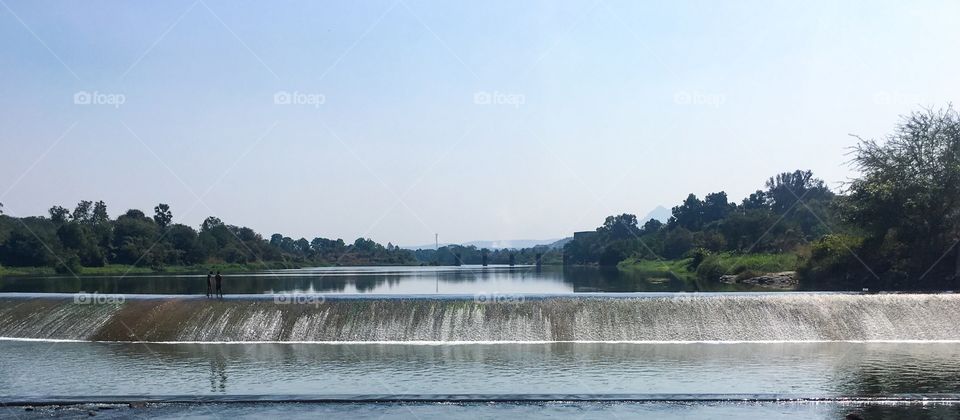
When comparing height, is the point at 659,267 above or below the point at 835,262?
above

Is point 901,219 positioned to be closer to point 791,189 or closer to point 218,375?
point 218,375

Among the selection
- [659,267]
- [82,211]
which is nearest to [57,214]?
[82,211]

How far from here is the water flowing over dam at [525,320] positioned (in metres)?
30.6

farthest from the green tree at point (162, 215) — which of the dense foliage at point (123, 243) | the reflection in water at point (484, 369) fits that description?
the reflection in water at point (484, 369)

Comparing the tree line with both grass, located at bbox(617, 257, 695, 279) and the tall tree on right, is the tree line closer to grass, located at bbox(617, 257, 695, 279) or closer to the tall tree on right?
the tall tree on right

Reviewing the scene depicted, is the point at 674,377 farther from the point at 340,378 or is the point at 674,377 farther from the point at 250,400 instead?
the point at 250,400

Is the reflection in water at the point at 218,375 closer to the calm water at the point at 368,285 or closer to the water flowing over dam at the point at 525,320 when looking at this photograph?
the water flowing over dam at the point at 525,320

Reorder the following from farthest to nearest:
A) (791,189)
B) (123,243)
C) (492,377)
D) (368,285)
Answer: (791,189) → (123,243) → (368,285) → (492,377)

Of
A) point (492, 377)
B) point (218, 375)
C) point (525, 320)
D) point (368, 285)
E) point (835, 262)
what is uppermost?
point (835, 262)

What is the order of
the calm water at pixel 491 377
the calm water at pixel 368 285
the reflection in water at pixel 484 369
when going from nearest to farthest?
the calm water at pixel 491 377
the reflection in water at pixel 484 369
the calm water at pixel 368 285

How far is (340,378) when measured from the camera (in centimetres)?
2330

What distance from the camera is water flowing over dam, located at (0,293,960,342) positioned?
30.6m

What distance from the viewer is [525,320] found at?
3130 cm

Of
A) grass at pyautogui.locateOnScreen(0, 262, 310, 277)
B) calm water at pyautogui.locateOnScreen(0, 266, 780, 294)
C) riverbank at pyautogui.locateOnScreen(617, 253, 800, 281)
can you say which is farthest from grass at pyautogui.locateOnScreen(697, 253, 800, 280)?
grass at pyautogui.locateOnScreen(0, 262, 310, 277)
